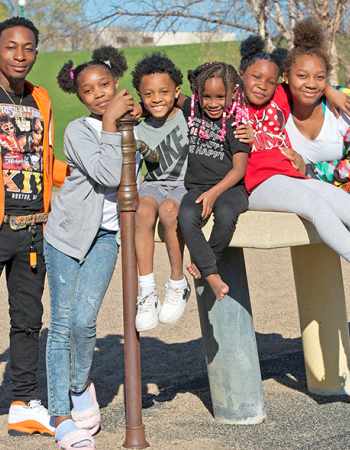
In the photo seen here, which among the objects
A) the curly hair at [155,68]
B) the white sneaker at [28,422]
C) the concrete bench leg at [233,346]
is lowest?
the white sneaker at [28,422]

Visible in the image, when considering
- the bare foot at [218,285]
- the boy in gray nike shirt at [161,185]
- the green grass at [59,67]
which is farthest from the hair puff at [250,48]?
the green grass at [59,67]

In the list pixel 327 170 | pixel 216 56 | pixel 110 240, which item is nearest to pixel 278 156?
pixel 327 170

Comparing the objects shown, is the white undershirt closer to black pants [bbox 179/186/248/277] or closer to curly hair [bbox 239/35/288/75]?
curly hair [bbox 239/35/288/75]

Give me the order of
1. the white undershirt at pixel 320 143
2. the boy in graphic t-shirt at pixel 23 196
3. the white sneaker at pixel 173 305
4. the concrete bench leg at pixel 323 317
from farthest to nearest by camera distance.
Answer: the concrete bench leg at pixel 323 317
the white undershirt at pixel 320 143
the boy in graphic t-shirt at pixel 23 196
the white sneaker at pixel 173 305

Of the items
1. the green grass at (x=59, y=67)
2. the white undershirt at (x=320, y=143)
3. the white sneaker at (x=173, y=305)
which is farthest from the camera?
the green grass at (x=59, y=67)

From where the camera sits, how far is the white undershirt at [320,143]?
5.11m

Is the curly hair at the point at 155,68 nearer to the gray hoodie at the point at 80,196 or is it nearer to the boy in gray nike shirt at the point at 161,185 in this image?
the boy in gray nike shirt at the point at 161,185

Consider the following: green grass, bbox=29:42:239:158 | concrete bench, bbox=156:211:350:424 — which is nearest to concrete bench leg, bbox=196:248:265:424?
concrete bench, bbox=156:211:350:424

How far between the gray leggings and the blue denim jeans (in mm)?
752

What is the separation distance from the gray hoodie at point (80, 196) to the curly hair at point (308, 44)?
3.69 ft

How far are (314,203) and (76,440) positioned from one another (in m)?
1.53

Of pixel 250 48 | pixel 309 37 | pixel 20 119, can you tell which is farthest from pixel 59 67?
pixel 20 119

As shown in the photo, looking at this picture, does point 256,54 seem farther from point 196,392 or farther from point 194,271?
point 196,392

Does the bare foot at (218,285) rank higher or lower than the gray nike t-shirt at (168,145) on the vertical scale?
lower
